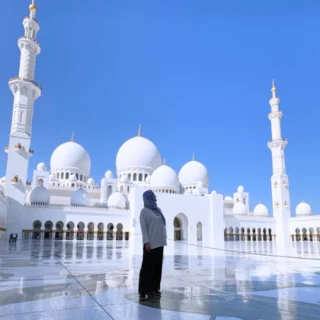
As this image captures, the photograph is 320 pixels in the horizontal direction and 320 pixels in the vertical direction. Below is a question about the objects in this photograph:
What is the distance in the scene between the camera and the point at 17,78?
19469mm

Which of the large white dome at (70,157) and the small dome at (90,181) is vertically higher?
the large white dome at (70,157)

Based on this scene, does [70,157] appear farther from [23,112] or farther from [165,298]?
[165,298]

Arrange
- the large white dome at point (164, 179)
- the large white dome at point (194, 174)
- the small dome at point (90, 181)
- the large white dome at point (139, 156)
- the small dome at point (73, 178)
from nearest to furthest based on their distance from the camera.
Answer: the large white dome at point (164, 179)
the small dome at point (73, 178)
the large white dome at point (139, 156)
the small dome at point (90, 181)
the large white dome at point (194, 174)

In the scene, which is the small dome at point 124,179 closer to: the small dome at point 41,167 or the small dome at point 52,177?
the small dome at point 52,177

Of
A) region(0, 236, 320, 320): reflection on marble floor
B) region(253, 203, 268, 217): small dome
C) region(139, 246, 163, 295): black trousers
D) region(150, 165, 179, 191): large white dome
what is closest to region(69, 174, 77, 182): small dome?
region(150, 165, 179, 191): large white dome

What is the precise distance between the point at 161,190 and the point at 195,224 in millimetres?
4582

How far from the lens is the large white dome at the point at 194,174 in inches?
1331

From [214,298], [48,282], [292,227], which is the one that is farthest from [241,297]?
[292,227]

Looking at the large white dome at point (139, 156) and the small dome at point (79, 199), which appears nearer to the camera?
the small dome at point (79, 199)

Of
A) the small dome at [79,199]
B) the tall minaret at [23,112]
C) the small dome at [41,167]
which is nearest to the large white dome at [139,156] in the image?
the small dome at [79,199]

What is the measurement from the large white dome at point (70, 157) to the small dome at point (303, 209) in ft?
79.8

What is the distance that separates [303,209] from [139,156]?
64.1 feet

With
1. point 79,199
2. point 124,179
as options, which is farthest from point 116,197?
point 124,179

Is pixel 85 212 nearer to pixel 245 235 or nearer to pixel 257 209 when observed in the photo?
pixel 245 235
